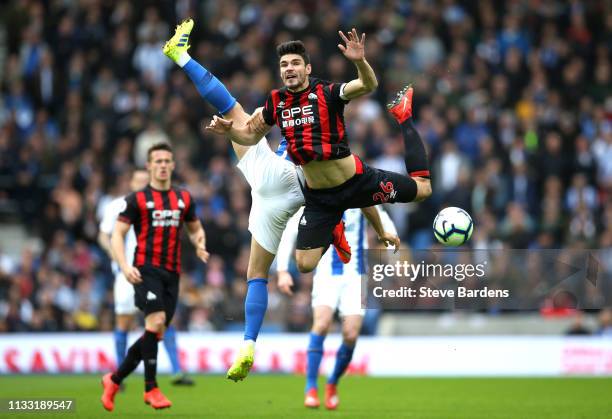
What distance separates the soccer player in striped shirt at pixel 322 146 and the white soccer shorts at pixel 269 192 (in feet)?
0.51

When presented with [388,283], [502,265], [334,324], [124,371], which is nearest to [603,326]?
[334,324]

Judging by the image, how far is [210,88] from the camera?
9.16 m

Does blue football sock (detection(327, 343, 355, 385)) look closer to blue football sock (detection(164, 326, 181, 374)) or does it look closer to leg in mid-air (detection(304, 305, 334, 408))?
leg in mid-air (detection(304, 305, 334, 408))

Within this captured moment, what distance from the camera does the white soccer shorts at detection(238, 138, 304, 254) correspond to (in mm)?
9445

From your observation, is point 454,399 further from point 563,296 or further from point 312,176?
point 312,176

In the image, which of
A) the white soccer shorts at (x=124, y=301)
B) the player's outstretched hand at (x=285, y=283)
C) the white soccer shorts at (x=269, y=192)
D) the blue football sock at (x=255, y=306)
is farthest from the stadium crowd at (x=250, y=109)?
the white soccer shorts at (x=269, y=192)

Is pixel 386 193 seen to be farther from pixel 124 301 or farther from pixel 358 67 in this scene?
pixel 124 301

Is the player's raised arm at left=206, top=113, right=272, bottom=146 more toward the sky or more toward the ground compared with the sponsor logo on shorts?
more toward the sky

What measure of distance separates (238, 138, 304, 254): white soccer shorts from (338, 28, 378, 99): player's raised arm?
1.04m

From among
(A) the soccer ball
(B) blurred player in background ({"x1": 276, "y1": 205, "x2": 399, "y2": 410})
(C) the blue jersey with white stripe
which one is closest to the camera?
(A) the soccer ball

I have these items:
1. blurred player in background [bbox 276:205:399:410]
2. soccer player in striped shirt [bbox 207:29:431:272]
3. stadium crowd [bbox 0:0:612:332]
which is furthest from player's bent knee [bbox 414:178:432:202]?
stadium crowd [bbox 0:0:612:332]

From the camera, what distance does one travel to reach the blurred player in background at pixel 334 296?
37.1 ft

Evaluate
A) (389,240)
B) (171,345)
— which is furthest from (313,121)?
(171,345)

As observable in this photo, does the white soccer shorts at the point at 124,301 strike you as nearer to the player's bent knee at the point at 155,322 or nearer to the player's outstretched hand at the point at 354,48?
the player's bent knee at the point at 155,322
